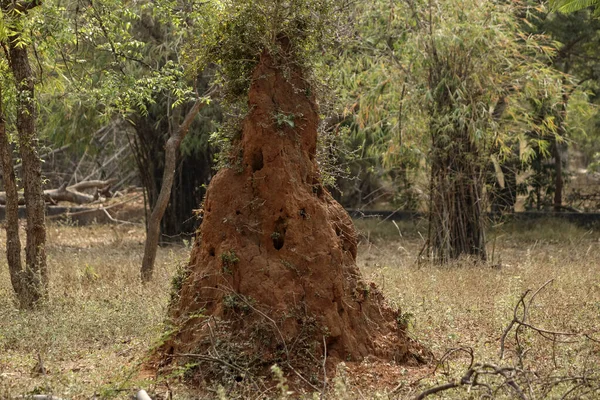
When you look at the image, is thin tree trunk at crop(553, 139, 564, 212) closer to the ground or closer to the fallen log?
the ground

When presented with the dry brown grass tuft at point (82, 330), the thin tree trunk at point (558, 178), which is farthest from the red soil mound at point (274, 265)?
the thin tree trunk at point (558, 178)

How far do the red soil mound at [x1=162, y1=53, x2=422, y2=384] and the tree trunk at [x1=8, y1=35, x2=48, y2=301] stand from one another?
9.16 ft

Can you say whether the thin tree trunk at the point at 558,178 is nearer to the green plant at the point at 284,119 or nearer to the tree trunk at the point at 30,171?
the tree trunk at the point at 30,171

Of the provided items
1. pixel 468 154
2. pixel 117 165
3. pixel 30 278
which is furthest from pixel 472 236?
pixel 117 165

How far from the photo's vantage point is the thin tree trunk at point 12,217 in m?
7.98

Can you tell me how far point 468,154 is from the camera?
11.2 m

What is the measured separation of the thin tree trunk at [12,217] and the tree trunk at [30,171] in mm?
100

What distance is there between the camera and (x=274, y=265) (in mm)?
5477

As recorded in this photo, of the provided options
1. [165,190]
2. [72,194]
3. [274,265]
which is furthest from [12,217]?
[72,194]

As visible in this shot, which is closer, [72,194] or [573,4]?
[573,4]

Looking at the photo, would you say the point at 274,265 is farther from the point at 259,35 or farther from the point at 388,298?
the point at 388,298

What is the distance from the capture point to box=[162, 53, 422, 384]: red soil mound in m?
5.35

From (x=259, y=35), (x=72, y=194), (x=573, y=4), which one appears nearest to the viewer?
(x=259, y=35)

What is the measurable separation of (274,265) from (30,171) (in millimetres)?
3550
